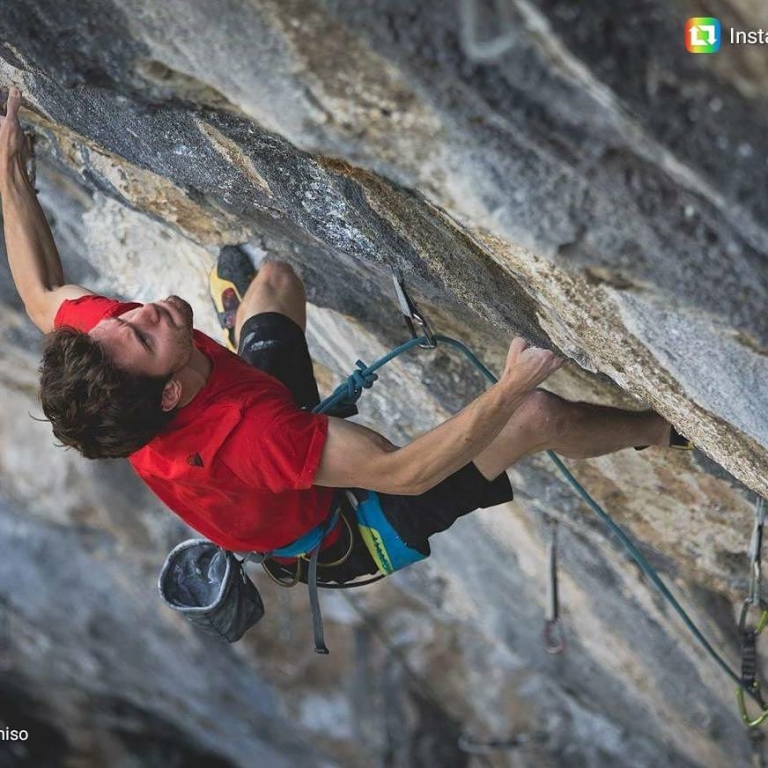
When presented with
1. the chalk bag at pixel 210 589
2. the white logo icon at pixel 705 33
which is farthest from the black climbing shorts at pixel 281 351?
the white logo icon at pixel 705 33

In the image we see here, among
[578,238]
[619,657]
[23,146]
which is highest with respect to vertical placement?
[578,238]

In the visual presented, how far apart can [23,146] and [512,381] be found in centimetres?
135

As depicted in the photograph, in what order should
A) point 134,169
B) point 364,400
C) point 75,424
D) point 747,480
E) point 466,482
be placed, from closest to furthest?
point 75,424 → point 747,480 → point 466,482 → point 134,169 → point 364,400

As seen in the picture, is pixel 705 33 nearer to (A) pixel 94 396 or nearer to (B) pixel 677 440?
(A) pixel 94 396

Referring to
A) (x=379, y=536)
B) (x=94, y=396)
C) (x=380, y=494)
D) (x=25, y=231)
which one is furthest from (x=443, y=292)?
(x=25, y=231)

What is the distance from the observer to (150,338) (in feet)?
7.24

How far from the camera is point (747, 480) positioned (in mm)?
2393

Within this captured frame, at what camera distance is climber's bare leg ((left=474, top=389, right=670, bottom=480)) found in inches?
95.5

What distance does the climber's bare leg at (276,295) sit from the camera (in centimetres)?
297

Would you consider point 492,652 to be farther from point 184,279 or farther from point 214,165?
point 214,165

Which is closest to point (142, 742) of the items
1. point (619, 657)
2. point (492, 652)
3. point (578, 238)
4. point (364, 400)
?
point (492, 652)

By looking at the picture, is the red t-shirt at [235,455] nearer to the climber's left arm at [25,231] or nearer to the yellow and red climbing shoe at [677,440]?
the climber's left arm at [25,231]

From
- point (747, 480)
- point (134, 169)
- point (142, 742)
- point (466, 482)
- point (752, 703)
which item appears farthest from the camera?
point (142, 742)

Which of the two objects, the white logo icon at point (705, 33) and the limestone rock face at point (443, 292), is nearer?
the white logo icon at point (705, 33)
